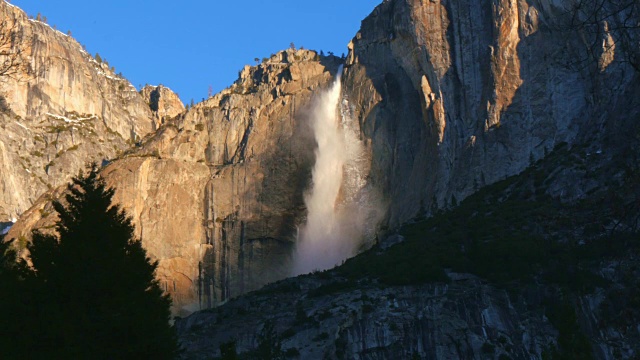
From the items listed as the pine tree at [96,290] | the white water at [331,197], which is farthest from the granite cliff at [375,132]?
the pine tree at [96,290]

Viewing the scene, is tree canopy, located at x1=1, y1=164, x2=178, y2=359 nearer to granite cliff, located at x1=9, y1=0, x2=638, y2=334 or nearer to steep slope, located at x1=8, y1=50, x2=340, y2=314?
granite cliff, located at x1=9, y1=0, x2=638, y2=334

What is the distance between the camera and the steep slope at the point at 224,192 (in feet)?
305

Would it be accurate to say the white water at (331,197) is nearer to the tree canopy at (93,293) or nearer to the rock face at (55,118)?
the rock face at (55,118)

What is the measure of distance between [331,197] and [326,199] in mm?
615

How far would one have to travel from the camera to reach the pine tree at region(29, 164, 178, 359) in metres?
19.6

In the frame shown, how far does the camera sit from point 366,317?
54094 millimetres

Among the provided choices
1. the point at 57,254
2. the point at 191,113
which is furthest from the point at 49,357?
the point at 191,113

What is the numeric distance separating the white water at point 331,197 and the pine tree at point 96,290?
2690 inches

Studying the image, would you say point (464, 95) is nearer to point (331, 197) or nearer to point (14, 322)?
point (331, 197)

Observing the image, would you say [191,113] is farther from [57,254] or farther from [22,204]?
[57,254]

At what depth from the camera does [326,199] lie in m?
95.4

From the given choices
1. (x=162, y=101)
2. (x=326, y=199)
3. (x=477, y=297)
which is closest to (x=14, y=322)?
(x=477, y=297)

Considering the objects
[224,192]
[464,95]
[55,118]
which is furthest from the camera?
[55,118]

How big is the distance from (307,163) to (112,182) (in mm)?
21353
